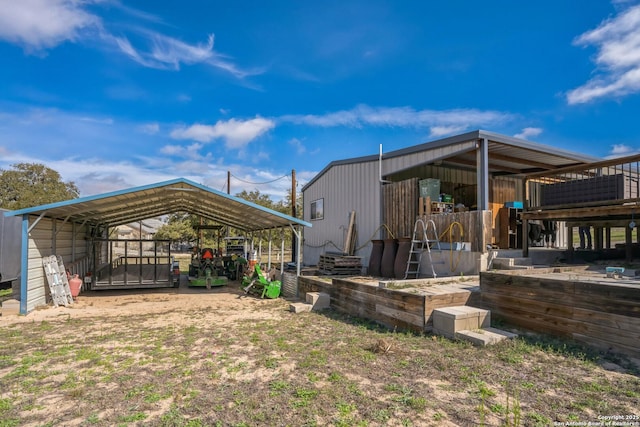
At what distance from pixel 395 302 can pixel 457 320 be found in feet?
4.05

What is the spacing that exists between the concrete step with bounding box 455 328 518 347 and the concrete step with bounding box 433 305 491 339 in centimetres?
10

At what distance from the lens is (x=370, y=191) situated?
1323 cm

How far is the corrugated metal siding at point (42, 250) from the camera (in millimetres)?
8695

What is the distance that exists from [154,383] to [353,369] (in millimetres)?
2283

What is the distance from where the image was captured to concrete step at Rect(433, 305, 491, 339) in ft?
17.7

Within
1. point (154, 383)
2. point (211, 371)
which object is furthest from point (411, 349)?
point (154, 383)

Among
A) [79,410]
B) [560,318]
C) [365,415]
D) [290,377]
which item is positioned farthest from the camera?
[560,318]

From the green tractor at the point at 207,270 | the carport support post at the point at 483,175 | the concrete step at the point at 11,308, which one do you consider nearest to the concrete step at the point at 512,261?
the carport support post at the point at 483,175

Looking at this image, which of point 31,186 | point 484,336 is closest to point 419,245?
point 484,336

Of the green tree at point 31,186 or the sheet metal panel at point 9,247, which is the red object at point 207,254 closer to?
the sheet metal panel at point 9,247

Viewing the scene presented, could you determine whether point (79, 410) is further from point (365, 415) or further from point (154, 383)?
point (365, 415)

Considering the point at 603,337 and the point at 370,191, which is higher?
the point at 370,191

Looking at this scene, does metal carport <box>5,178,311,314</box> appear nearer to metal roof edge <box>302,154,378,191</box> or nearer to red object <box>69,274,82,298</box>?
red object <box>69,274,82,298</box>

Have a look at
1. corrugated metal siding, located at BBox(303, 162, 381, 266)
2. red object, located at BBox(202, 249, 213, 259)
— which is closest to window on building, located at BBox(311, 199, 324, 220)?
corrugated metal siding, located at BBox(303, 162, 381, 266)
